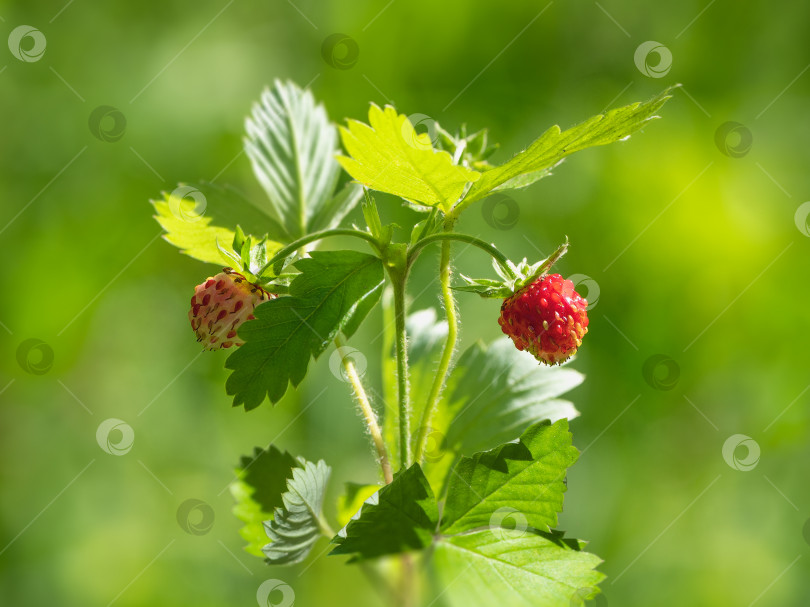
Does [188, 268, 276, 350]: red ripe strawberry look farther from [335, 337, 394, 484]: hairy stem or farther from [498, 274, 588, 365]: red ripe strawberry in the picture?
[498, 274, 588, 365]: red ripe strawberry

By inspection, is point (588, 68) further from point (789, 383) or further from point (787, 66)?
point (789, 383)

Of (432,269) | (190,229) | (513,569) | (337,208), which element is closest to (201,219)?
(190,229)

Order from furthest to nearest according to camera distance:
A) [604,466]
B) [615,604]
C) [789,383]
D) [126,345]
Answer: [126,345] → [789,383] → [604,466] → [615,604]

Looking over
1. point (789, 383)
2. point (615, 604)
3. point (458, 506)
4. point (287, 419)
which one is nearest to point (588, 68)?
point (789, 383)

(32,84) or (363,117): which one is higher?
(363,117)

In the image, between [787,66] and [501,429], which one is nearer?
[501,429]

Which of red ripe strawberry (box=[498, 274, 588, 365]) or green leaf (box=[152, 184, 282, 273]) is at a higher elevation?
red ripe strawberry (box=[498, 274, 588, 365])

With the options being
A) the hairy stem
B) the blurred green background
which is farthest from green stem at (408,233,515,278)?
the blurred green background
